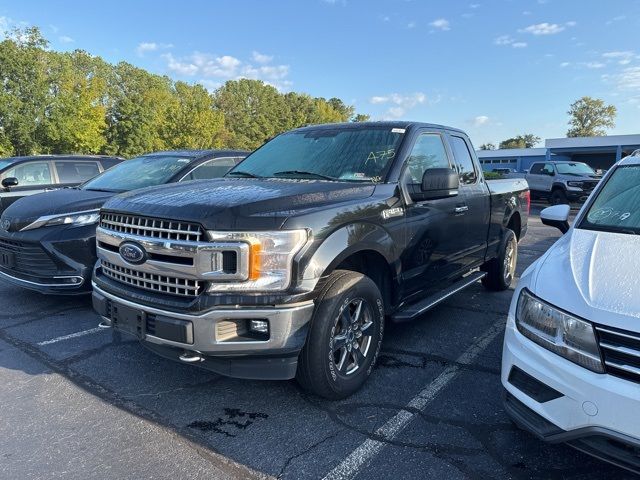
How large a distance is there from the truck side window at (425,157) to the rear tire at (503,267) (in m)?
1.89

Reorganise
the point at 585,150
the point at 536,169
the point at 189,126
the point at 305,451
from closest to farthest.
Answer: the point at 305,451, the point at 536,169, the point at 189,126, the point at 585,150

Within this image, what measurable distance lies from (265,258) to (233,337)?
19.9 inches

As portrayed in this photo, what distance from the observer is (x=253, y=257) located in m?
2.67

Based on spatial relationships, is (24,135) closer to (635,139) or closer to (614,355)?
(614,355)

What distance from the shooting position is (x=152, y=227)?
115 inches

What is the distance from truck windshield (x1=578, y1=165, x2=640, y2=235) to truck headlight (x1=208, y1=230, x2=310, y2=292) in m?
2.06

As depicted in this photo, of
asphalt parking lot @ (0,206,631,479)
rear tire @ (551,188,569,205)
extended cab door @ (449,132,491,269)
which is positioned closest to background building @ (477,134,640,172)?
rear tire @ (551,188,569,205)

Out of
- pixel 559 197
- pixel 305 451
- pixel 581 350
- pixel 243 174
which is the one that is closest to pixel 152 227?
pixel 243 174

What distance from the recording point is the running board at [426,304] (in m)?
3.74

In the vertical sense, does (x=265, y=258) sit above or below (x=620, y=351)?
above

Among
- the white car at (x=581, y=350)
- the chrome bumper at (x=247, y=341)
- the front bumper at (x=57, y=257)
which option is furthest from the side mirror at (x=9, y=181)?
the white car at (x=581, y=350)

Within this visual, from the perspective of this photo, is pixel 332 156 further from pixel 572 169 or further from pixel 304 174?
pixel 572 169

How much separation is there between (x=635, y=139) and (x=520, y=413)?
4897 centimetres

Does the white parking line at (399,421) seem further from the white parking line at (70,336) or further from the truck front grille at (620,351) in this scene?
the white parking line at (70,336)
